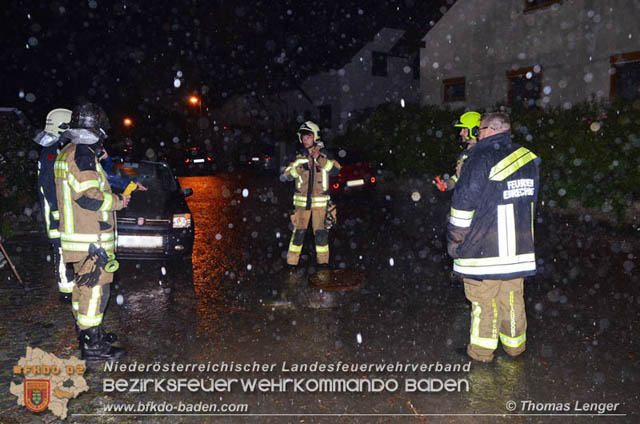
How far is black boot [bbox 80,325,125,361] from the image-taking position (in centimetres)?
441

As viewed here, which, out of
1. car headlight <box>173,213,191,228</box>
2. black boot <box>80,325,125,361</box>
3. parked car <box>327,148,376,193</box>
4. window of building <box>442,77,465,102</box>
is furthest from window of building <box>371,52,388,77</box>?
black boot <box>80,325,125,361</box>

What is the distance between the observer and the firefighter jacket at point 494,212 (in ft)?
13.4

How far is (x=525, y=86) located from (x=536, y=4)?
2.73 metres

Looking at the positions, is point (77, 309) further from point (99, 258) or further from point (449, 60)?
point (449, 60)

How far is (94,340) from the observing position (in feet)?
14.5

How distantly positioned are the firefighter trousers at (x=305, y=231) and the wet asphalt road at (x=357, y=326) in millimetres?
261

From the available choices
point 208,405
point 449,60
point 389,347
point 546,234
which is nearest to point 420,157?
point 449,60

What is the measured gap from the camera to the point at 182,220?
7.15 metres

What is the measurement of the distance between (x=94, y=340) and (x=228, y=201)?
1044 cm

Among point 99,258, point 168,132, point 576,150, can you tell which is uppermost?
point 168,132

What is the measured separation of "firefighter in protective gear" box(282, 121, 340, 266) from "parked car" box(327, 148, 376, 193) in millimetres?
7736

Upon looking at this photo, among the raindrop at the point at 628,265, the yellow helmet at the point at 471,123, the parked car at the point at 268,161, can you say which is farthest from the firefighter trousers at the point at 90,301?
the parked car at the point at 268,161

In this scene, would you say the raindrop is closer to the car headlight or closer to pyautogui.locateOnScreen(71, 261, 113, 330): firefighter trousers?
the car headlight

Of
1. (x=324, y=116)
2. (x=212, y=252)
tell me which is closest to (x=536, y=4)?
(x=212, y=252)
